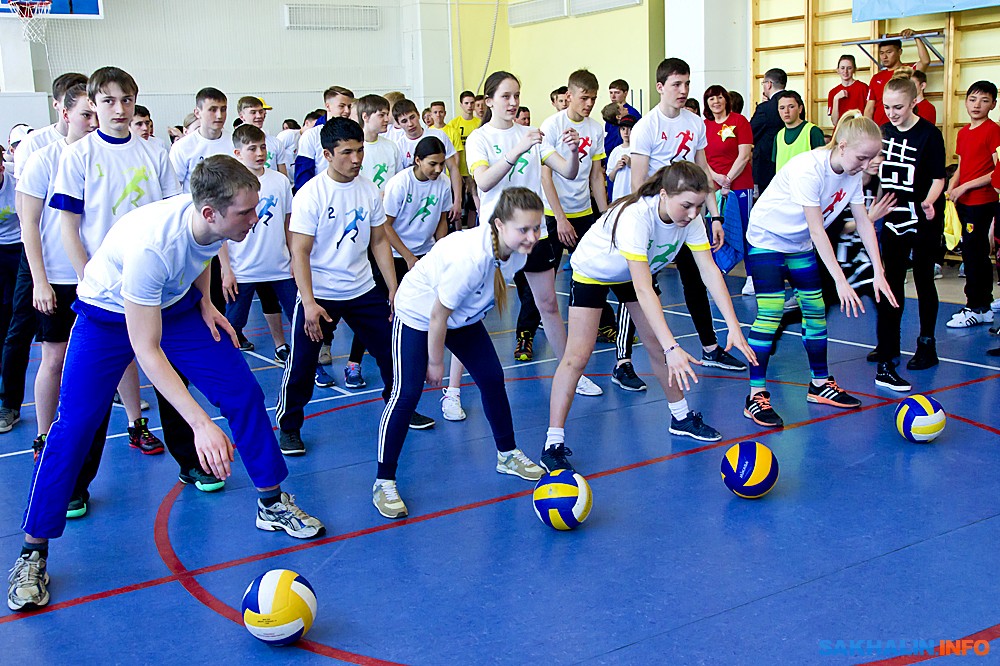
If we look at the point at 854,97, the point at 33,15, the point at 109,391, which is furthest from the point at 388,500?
the point at 33,15

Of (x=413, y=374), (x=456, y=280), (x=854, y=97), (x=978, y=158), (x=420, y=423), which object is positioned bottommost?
(x=420, y=423)

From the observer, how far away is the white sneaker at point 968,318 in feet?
24.4

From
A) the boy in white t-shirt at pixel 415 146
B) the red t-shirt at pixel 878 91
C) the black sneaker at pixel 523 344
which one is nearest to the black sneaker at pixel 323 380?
the black sneaker at pixel 523 344

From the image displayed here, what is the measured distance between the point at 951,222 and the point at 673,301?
320cm

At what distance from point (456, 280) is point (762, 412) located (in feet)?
7.04

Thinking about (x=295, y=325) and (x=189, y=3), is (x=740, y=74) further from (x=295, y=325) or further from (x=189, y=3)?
(x=295, y=325)

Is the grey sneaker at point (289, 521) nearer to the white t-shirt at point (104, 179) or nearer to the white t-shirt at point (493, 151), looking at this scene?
the white t-shirt at point (104, 179)

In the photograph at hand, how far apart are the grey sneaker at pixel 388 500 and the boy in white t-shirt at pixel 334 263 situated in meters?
0.84

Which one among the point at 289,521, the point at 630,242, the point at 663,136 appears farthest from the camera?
the point at 663,136

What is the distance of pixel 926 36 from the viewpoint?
11141 mm

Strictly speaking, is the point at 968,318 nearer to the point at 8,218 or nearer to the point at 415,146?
the point at 415,146

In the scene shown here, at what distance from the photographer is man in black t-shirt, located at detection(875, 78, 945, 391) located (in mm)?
6000

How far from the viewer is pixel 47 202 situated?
444cm

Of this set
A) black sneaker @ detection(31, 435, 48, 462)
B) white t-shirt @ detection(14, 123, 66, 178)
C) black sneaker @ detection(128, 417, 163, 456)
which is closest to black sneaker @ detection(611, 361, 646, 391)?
black sneaker @ detection(128, 417, 163, 456)
